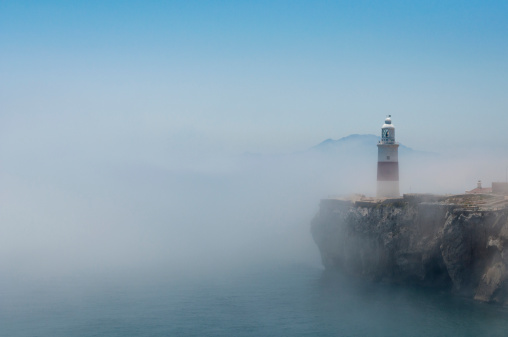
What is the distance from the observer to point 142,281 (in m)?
71.4

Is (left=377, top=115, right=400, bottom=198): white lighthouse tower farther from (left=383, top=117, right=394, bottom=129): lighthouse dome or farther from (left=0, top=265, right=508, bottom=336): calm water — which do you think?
(left=0, top=265, right=508, bottom=336): calm water

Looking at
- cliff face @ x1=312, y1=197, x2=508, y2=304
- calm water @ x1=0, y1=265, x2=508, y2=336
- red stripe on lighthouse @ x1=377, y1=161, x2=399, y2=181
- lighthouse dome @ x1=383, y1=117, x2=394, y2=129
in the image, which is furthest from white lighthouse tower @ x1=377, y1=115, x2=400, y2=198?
calm water @ x1=0, y1=265, x2=508, y2=336

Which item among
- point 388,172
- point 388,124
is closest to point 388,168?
point 388,172

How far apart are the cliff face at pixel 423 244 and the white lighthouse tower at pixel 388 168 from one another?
5376mm

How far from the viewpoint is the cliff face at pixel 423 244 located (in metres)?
54.1

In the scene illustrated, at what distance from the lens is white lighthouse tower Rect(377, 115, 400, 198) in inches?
3063

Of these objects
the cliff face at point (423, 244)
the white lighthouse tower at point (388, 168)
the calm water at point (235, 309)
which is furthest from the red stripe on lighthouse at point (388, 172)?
the calm water at point (235, 309)

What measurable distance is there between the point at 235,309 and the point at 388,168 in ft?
99.7

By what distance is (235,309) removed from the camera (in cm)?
5738

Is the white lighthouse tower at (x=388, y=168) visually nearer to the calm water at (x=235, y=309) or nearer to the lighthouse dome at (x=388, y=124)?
the lighthouse dome at (x=388, y=124)

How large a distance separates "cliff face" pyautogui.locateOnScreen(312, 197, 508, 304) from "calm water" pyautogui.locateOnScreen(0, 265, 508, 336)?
1.78 metres

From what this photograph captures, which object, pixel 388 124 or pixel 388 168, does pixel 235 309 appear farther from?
pixel 388 124

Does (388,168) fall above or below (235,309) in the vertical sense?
above

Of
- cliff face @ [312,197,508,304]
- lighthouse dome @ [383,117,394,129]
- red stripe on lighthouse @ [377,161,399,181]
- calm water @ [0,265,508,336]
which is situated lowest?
calm water @ [0,265,508,336]
